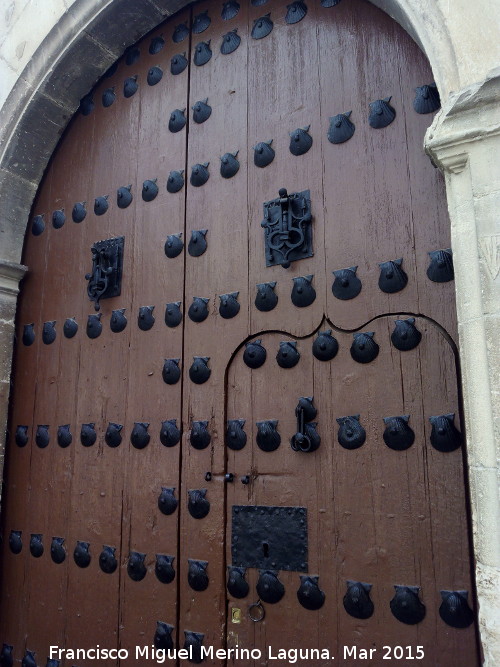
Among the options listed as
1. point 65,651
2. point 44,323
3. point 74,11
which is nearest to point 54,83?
point 74,11

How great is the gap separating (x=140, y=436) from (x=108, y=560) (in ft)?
1.57

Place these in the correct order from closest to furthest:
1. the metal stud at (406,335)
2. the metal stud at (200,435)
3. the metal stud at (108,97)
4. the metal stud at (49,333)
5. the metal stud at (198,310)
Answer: the metal stud at (406,335), the metal stud at (200,435), the metal stud at (198,310), the metal stud at (49,333), the metal stud at (108,97)

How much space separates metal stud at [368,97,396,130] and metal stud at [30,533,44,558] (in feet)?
6.75

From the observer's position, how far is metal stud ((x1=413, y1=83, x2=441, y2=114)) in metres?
1.86

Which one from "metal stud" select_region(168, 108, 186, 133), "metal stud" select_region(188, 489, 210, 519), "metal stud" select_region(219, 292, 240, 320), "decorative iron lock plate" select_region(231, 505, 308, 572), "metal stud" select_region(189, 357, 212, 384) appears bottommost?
"decorative iron lock plate" select_region(231, 505, 308, 572)

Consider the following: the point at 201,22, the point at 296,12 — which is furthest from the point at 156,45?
the point at 296,12

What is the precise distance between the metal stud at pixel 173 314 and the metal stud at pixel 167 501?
61cm

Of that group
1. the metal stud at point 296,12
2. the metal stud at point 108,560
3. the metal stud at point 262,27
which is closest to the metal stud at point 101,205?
the metal stud at point 262,27

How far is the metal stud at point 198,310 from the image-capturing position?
219 cm

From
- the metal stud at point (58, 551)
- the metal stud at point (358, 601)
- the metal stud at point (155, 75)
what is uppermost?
the metal stud at point (155, 75)

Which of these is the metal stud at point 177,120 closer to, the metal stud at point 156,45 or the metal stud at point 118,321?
the metal stud at point 156,45

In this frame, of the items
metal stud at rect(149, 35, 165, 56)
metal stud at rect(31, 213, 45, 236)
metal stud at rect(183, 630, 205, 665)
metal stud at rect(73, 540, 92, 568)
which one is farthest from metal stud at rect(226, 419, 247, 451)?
metal stud at rect(149, 35, 165, 56)

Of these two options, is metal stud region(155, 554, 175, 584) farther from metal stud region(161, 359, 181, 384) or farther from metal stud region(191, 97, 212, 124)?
metal stud region(191, 97, 212, 124)

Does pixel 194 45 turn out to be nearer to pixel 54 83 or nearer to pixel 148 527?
pixel 54 83
